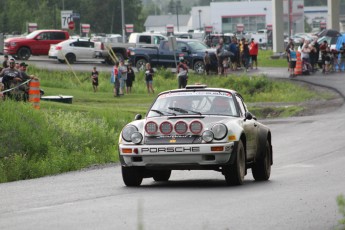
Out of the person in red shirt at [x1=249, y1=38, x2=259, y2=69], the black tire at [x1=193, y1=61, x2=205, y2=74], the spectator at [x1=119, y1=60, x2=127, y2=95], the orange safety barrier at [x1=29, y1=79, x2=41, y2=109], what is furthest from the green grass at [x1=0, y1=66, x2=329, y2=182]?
the person in red shirt at [x1=249, y1=38, x2=259, y2=69]

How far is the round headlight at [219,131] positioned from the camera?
14328mm

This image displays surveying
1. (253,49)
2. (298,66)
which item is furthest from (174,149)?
(253,49)

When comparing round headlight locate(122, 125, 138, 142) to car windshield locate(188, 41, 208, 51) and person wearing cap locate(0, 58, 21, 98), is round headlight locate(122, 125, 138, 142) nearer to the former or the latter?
person wearing cap locate(0, 58, 21, 98)

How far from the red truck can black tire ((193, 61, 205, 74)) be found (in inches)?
486

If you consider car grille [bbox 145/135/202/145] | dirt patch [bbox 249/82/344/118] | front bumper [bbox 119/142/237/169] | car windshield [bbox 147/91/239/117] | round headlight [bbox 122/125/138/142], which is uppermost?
car windshield [bbox 147/91/239/117]

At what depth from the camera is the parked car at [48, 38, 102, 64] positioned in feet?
208

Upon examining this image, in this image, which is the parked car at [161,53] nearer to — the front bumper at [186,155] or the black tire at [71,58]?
the black tire at [71,58]

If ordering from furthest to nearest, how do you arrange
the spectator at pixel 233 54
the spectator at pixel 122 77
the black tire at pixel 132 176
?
the spectator at pixel 233 54 → the spectator at pixel 122 77 → the black tire at pixel 132 176

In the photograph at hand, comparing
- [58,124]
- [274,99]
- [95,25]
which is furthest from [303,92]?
[95,25]

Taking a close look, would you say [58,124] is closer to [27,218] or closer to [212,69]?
[27,218]

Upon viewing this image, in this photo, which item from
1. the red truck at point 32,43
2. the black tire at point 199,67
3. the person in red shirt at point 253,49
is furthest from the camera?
the red truck at point 32,43

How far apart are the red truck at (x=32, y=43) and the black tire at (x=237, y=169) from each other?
1977 inches

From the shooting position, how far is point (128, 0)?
471 feet

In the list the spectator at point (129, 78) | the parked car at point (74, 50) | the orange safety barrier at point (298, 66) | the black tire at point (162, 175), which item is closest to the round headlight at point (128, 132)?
the black tire at point (162, 175)
